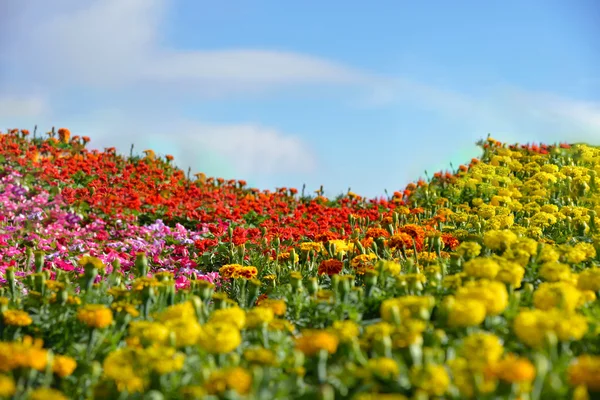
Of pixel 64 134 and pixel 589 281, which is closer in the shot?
pixel 589 281

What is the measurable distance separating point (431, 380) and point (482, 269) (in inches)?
48.8

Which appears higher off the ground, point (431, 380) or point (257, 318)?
point (257, 318)

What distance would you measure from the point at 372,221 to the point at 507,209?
2.62 meters

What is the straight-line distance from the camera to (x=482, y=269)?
3.50 m

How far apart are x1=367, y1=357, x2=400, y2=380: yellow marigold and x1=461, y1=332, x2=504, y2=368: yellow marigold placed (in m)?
0.28

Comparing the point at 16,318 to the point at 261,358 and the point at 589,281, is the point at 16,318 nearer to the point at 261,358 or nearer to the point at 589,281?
the point at 261,358

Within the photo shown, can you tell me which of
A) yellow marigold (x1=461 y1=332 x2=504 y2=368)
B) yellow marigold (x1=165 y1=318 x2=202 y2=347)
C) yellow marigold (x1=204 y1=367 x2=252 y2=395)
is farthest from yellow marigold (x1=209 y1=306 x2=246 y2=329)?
yellow marigold (x1=461 y1=332 x2=504 y2=368)

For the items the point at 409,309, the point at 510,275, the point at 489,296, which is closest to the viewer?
the point at 489,296

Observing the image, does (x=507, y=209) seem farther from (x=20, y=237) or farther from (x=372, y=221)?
(x=20, y=237)

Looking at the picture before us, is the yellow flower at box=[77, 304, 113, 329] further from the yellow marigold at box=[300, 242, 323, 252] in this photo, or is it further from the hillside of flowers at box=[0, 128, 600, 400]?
the yellow marigold at box=[300, 242, 323, 252]

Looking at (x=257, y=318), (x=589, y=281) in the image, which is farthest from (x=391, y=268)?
(x=257, y=318)

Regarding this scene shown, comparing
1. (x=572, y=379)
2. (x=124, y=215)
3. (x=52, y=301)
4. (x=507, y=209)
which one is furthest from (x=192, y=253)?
(x=572, y=379)

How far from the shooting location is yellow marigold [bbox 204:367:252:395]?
92.0 inches

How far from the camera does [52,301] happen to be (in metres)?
3.81
